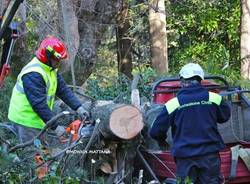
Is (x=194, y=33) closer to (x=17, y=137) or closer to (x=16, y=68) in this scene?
(x=16, y=68)

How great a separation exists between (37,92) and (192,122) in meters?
1.75

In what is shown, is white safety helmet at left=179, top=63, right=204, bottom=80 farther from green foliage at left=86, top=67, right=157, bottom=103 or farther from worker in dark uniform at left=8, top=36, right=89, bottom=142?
green foliage at left=86, top=67, right=157, bottom=103

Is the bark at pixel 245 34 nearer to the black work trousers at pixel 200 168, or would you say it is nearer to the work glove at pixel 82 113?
the work glove at pixel 82 113

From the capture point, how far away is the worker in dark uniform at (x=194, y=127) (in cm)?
587

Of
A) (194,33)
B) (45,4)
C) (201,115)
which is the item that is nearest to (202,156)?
(201,115)

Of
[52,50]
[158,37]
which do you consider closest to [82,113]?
[52,50]

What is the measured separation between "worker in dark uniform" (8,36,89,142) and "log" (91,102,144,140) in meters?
0.41

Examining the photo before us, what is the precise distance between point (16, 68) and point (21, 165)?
8430 millimetres

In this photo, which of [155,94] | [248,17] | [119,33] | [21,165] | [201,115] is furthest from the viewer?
[119,33]

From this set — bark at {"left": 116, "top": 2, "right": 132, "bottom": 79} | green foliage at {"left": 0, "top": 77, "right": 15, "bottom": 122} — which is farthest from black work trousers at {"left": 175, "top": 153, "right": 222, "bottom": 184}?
bark at {"left": 116, "top": 2, "right": 132, "bottom": 79}

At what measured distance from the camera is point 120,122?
5.99m

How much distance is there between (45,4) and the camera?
36.7 ft

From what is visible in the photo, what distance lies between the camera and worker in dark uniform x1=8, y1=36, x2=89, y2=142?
631 centimetres

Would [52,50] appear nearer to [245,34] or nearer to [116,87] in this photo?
[116,87]
